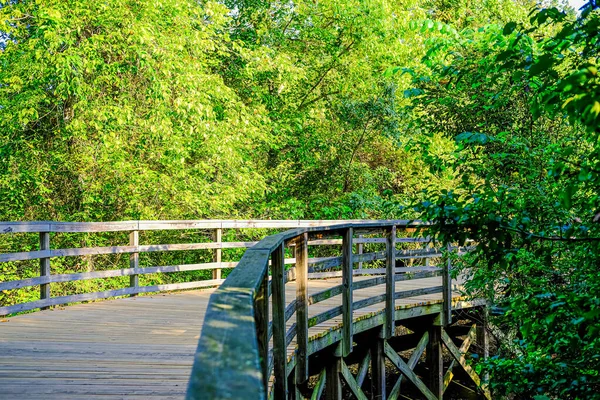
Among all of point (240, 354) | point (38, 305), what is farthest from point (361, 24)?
point (240, 354)

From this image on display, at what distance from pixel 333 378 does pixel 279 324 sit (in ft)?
10.7

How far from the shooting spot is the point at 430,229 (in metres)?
3.94

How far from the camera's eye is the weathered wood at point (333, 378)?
6996 millimetres

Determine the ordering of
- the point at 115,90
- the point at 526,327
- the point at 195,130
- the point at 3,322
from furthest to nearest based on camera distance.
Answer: the point at 115,90, the point at 195,130, the point at 3,322, the point at 526,327

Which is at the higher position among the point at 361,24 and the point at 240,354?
the point at 361,24

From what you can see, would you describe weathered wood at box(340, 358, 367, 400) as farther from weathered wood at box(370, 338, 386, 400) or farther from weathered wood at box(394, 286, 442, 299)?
weathered wood at box(394, 286, 442, 299)

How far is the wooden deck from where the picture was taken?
4.05 metres

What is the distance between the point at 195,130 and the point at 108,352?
6.84 metres

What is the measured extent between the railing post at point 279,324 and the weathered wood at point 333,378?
299cm

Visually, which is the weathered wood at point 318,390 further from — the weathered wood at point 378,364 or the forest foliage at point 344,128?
the forest foliage at point 344,128

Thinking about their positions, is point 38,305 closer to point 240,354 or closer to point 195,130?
point 195,130

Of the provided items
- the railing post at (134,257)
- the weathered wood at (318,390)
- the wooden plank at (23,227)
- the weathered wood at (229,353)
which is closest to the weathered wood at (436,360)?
the weathered wood at (318,390)

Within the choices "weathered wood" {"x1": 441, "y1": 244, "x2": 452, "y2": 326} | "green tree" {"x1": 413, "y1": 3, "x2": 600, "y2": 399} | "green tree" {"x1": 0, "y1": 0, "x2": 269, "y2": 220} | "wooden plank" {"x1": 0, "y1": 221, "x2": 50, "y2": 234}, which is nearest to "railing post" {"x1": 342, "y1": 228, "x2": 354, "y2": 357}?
"green tree" {"x1": 413, "y1": 3, "x2": 600, "y2": 399}

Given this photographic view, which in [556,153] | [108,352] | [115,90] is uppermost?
[115,90]
